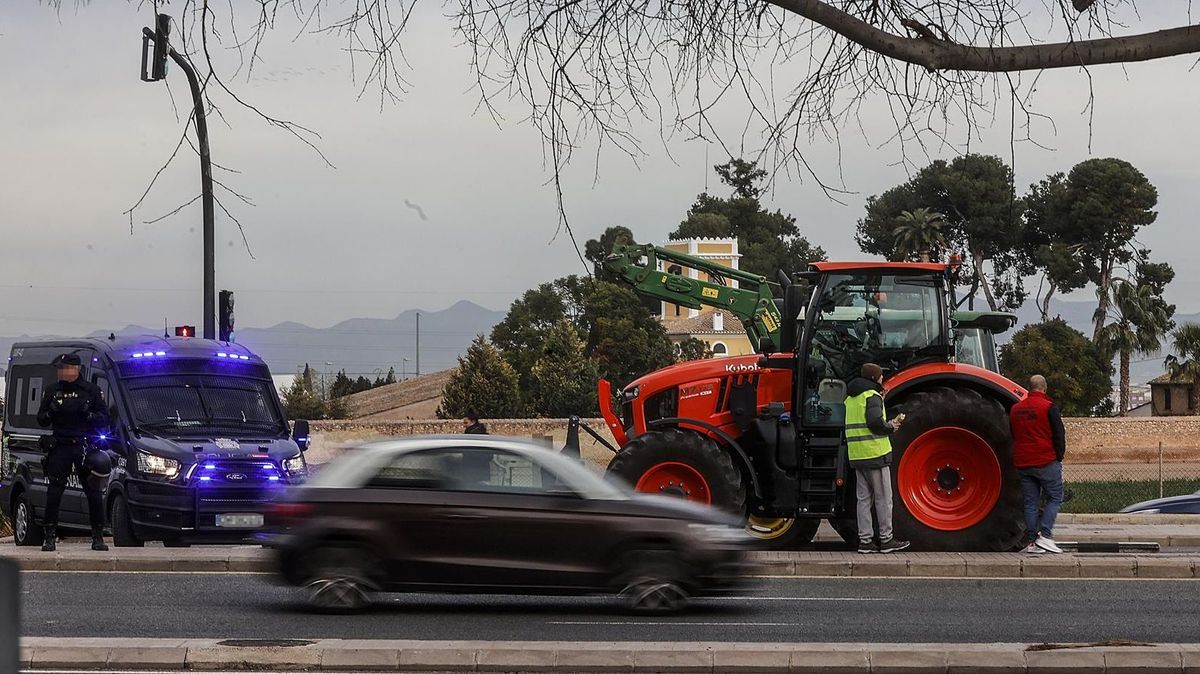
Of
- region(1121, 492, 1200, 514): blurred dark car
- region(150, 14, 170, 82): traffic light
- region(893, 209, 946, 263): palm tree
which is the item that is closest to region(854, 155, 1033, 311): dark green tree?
region(893, 209, 946, 263): palm tree

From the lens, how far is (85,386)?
54.4 ft

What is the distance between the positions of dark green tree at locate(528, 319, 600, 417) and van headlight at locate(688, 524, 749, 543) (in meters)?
68.9

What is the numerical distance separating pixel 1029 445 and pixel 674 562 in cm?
516

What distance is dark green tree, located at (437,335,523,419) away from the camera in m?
79.6

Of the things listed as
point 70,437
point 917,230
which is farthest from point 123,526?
point 917,230

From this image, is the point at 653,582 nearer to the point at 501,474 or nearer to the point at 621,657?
the point at 501,474

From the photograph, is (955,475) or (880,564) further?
(955,475)

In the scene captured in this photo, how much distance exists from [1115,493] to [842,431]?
2872 centimetres

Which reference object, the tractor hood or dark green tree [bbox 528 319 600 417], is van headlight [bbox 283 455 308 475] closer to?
the tractor hood

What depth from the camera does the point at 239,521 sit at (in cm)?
1853

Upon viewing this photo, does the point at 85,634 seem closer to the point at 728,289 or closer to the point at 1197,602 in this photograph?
the point at 1197,602

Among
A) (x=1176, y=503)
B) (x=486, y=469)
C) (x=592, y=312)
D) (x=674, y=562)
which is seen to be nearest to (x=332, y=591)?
(x=486, y=469)

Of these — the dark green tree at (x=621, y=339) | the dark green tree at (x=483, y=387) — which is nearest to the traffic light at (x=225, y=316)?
the dark green tree at (x=483, y=387)

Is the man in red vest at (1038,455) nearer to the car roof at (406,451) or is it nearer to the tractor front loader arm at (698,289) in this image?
the car roof at (406,451)
